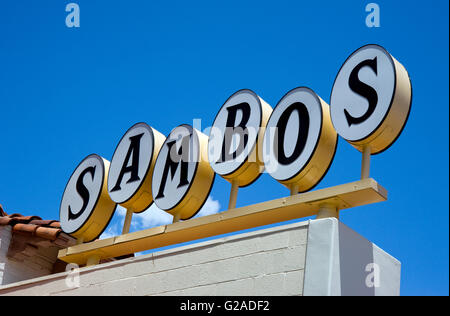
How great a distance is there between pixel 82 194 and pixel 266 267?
182 inches

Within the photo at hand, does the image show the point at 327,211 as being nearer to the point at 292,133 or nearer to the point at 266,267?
the point at 266,267

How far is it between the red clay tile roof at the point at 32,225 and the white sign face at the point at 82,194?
107 cm

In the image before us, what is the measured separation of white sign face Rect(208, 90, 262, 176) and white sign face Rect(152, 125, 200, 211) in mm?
391

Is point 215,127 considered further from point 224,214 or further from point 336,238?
point 336,238

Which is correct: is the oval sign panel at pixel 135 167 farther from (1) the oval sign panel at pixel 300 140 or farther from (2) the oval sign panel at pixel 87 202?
(1) the oval sign panel at pixel 300 140

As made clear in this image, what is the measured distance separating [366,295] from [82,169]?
18.9ft

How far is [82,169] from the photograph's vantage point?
11414 millimetres

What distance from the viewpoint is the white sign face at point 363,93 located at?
26.0 feet

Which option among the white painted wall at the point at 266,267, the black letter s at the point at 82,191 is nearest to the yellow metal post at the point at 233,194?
the white painted wall at the point at 266,267

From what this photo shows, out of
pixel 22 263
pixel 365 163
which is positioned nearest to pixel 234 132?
pixel 365 163

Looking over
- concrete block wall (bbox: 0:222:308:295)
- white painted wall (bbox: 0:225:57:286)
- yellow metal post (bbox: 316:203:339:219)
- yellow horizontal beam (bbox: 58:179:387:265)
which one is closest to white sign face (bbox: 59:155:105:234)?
yellow horizontal beam (bbox: 58:179:387:265)

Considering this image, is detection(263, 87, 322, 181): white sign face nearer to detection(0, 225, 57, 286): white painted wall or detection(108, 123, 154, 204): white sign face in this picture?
detection(108, 123, 154, 204): white sign face

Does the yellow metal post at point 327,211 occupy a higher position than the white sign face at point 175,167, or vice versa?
the white sign face at point 175,167
